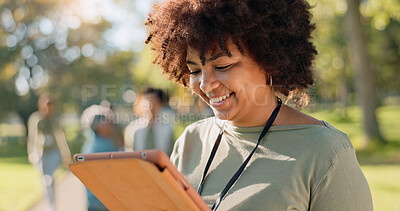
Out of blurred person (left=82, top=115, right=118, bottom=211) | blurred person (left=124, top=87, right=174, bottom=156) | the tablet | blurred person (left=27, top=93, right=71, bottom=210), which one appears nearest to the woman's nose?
the tablet

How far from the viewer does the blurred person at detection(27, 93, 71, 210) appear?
625 cm

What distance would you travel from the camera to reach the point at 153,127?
5.29 meters

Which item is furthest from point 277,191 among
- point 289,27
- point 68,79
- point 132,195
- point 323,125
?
point 68,79

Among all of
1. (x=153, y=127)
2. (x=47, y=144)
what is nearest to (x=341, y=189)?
(x=153, y=127)

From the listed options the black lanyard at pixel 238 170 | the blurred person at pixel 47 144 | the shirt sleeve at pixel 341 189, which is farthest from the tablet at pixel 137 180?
the blurred person at pixel 47 144

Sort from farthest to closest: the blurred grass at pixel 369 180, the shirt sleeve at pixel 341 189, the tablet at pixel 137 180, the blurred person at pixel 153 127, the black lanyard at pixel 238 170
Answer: the blurred grass at pixel 369 180 → the blurred person at pixel 153 127 → the black lanyard at pixel 238 170 → the shirt sleeve at pixel 341 189 → the tablet at pixel 137 180

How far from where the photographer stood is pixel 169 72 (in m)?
2.34

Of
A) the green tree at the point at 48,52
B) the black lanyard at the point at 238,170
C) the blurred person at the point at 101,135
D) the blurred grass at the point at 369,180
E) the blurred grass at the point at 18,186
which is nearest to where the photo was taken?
the black lanyard at the point at 238,170

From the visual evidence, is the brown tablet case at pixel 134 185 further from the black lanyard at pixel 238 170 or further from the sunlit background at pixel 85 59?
the sunlit background at pixel 85 59

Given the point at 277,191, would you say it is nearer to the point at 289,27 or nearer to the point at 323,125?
the point at 323,125

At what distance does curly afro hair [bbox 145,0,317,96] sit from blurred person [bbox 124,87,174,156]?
317 centimetres

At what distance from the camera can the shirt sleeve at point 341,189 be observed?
1.56 metres

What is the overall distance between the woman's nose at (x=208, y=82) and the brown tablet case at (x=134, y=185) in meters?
0.55

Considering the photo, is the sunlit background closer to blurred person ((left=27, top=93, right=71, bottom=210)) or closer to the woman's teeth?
blurred person ((left=27, top=93, right=71, bottom=210))
